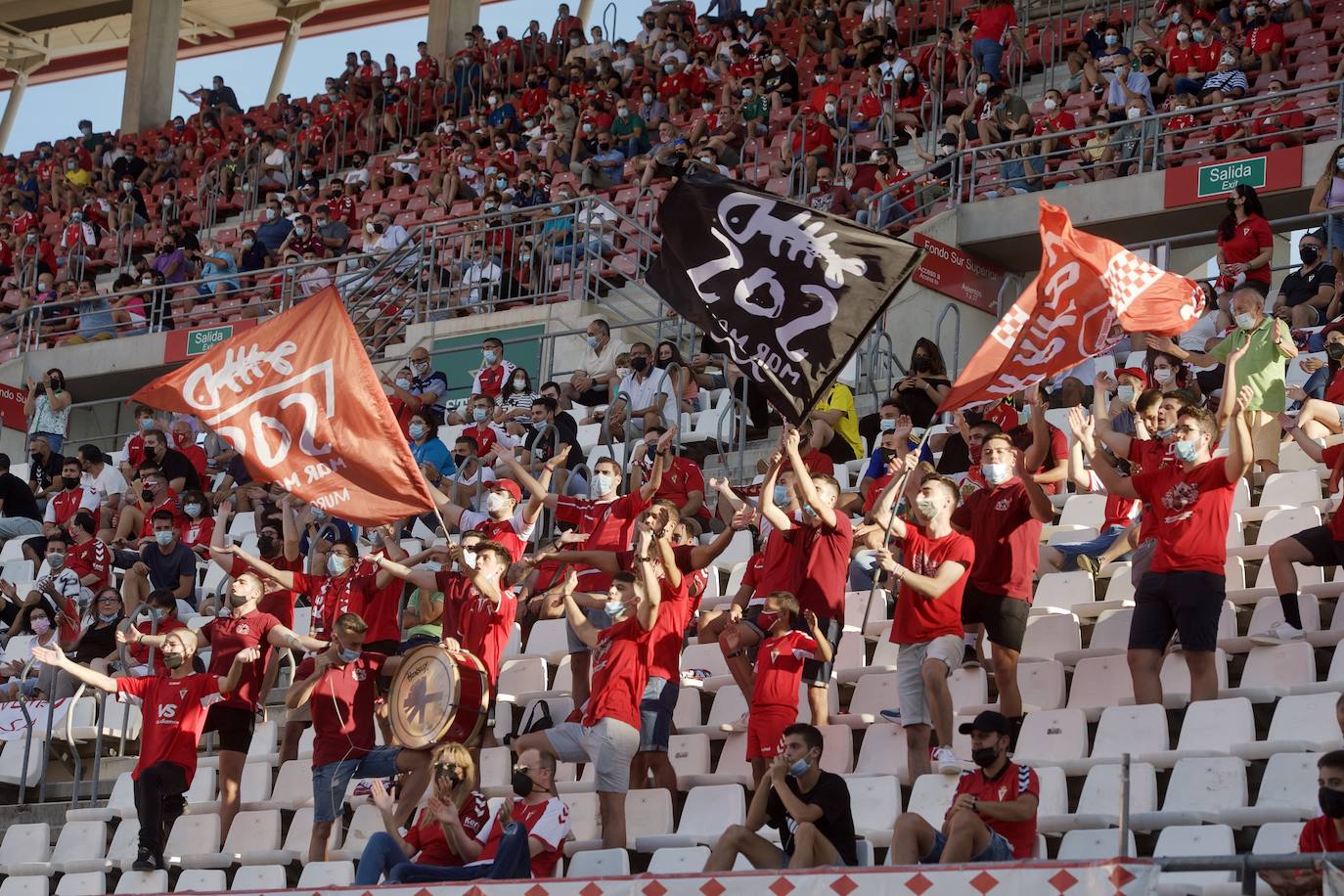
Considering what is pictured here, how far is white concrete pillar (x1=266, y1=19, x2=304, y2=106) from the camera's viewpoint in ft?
109

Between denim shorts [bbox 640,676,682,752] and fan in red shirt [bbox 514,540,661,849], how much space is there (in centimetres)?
5

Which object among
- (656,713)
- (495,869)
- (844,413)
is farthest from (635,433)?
(495,869)

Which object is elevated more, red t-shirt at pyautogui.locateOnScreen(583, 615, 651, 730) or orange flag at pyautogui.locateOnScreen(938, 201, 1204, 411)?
orange flag at pyautogui.locateOnScreen(938, 201, 1204, 411)

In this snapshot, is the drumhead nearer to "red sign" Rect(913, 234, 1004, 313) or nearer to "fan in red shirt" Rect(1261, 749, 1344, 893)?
"fan in red shirt" Rect(1261, 749, 1344, 893)

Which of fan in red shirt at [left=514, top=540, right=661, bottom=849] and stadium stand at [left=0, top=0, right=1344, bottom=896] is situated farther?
fan in red shirt at [left=514, top=540, right=661, bottom=849]

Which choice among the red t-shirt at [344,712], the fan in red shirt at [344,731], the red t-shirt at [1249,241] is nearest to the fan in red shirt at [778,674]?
the fan in red shirt at [344,731]

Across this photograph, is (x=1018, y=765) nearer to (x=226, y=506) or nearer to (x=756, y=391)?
(x=756, y=391)

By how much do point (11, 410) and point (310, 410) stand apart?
Answer: 11.9 meters

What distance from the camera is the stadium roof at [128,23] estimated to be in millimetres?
32719

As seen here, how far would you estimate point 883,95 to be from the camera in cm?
1906

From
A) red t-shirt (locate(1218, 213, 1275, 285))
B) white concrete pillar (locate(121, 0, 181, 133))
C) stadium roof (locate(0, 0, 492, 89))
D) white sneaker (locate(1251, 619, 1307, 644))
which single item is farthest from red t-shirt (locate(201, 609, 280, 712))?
stadium roof (locate(0, 0, 492, 89))

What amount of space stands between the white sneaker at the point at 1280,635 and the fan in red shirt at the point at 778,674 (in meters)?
1.86

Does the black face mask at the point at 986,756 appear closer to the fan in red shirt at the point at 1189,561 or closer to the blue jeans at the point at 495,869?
the fan in red shirt at the point at 1189,561

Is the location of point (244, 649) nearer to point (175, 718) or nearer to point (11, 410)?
point (175, 718)
